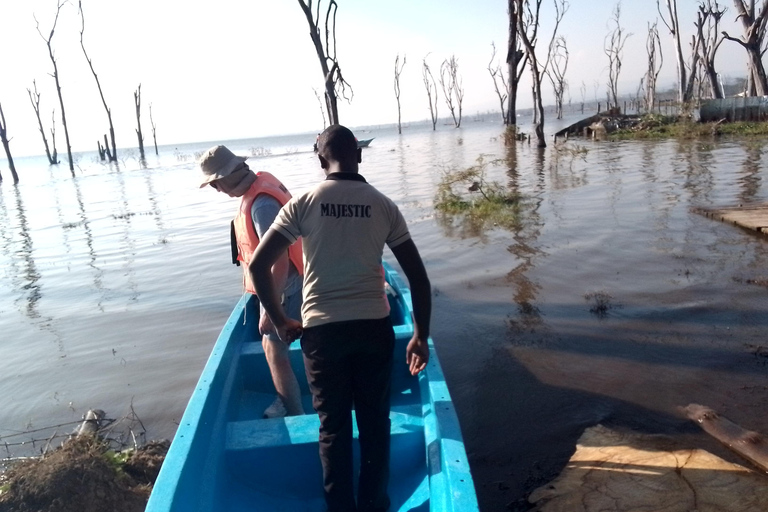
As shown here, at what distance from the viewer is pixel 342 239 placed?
2.32m

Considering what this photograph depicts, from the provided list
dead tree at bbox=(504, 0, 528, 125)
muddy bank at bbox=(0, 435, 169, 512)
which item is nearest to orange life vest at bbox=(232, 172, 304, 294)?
muddy bank at bbox=(0, 435, 169, 512)

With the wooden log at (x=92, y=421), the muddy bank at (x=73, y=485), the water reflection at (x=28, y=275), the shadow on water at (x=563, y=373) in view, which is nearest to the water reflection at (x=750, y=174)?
the shadow on water at (x=563, y=373)

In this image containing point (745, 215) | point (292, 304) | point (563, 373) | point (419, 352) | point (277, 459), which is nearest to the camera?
point (419, 352)

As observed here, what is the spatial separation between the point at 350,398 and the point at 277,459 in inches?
28.6

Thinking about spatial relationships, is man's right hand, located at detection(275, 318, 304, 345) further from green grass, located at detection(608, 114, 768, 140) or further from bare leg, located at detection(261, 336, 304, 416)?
green grass, located at detection(608, 114, 768, 140)

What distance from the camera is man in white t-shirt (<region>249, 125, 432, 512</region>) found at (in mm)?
2318

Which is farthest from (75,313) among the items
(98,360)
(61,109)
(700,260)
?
(61,109)

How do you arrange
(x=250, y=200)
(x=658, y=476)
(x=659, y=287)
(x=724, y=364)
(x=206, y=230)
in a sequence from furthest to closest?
1. (x=206, y=230)
2. (x=659, y=287)
3. (x=724, y=364)
4. (x=250, y=200)
5. (x=658, y=476)

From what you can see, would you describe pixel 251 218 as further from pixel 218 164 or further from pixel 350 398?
pixel 350 398

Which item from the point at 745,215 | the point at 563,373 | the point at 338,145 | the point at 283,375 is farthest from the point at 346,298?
the point at 745,215

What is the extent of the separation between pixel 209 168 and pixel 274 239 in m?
1.17

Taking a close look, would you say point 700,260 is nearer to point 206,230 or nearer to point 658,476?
point 658,476

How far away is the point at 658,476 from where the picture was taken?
310 centimetres

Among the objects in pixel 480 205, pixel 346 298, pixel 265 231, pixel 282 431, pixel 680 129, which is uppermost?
pixel 680 129
